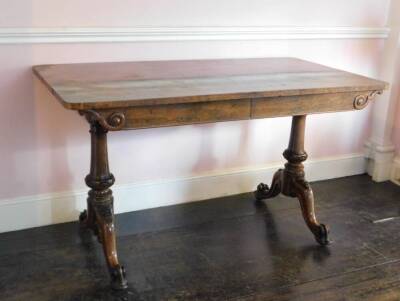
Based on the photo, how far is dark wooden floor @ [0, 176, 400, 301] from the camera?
1842 mm

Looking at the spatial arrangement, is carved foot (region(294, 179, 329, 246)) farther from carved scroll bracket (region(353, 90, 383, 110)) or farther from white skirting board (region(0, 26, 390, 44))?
white skirting board (region(0, 26, 390, 44))

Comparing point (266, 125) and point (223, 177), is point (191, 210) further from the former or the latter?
point (266, 125)

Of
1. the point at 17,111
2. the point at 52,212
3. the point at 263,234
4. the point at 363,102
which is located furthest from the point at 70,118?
the point at 363,102

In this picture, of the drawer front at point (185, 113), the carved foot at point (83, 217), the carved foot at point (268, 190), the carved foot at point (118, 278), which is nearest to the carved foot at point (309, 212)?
the carved foot at point (268, 190)

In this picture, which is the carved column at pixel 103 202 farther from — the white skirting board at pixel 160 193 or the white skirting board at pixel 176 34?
the white skirting board at pixel 176 34

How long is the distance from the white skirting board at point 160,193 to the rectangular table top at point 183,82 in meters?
0.62

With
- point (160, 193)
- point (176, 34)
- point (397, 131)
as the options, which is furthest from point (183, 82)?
point (397, 131)

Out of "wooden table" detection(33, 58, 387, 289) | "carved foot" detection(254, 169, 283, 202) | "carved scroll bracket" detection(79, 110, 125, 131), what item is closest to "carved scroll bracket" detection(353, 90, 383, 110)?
"wooden table" detection(33, 58, 387, 289)

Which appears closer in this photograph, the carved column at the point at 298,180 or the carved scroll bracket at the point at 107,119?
the carved scroll bracket at the point at 107,119

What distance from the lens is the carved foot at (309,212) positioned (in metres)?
2.19

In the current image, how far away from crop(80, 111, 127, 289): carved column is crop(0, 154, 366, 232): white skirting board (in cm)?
40

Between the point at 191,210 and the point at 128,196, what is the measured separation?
325mm

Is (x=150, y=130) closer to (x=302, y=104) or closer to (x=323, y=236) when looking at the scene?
(x=302, y=104)

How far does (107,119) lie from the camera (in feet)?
5.23
